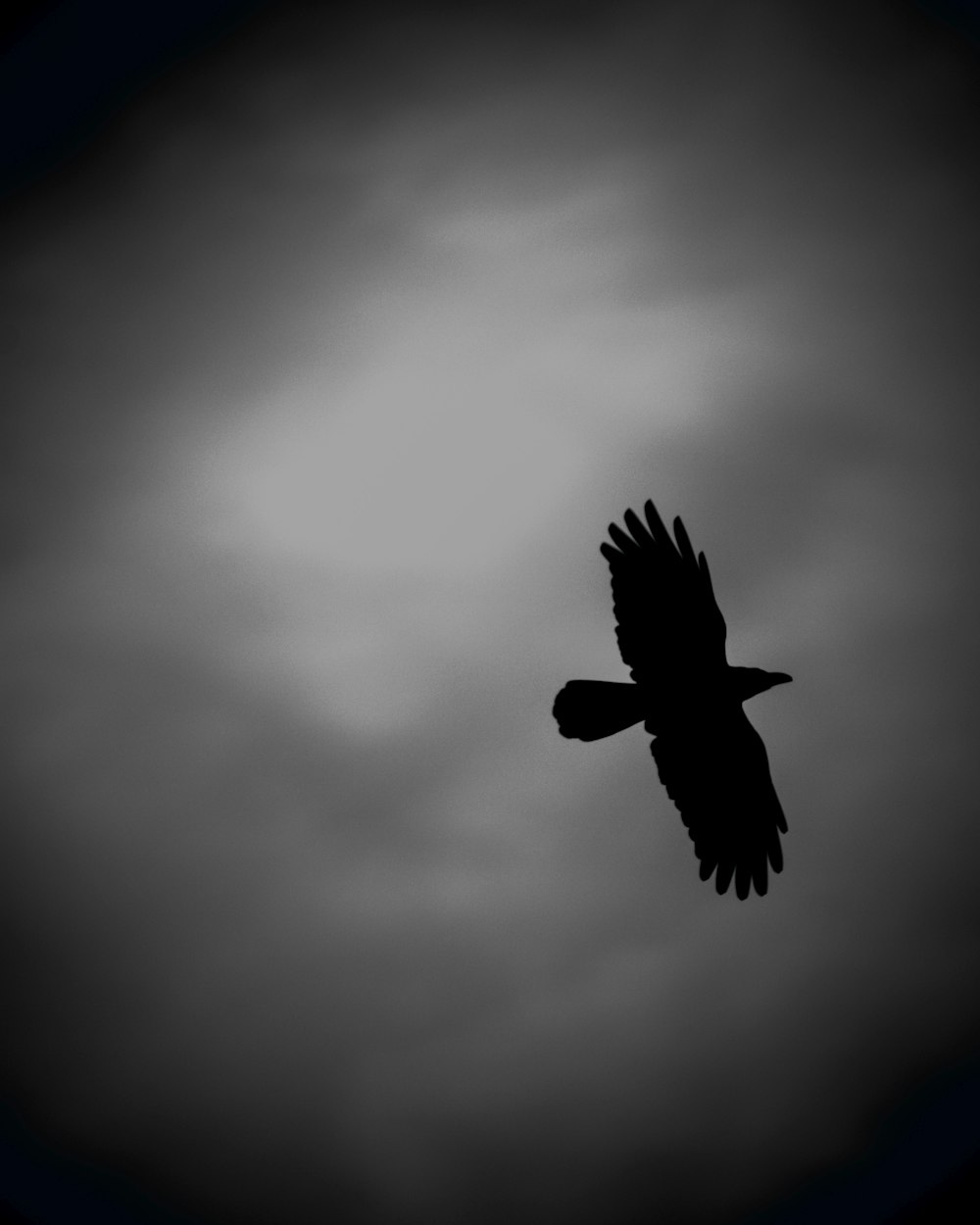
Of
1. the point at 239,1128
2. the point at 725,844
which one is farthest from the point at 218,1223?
the point at 725,844

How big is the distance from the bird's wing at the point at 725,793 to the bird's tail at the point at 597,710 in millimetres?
558

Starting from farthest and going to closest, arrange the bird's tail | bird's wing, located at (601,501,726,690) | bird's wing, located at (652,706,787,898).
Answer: bird's wing, located at (652,706,787,898), the bird's tail, bird's wing, located at (601,501,726,690)

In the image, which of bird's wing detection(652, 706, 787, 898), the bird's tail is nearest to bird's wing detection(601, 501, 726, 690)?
the bird's tail

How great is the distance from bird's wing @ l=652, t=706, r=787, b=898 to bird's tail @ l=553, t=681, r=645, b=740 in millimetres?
558

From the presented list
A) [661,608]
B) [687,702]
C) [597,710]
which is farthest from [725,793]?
[661,608]

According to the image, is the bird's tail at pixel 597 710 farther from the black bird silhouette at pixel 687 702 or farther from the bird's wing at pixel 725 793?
the bird's wing at pixel 725 793

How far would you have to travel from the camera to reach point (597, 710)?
30.1ft

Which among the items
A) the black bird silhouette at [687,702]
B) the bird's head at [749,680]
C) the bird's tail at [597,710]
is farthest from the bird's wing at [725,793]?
the bird's tail at [597,710]

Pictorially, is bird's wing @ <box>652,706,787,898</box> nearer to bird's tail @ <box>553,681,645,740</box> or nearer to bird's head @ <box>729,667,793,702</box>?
bird's head @ <box>729,667,793,702</box>

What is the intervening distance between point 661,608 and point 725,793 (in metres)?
2.25

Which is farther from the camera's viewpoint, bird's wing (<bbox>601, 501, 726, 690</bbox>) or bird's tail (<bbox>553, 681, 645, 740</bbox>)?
bird's tail (<bbox>553, 681, 645, 740</bbox>)

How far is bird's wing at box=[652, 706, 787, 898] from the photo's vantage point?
944 centimetres

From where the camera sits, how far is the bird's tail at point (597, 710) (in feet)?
30.0

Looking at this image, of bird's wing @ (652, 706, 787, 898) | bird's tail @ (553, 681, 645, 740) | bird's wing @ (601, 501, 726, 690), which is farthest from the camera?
bird's wing @ (652, 706, 787, 898)
